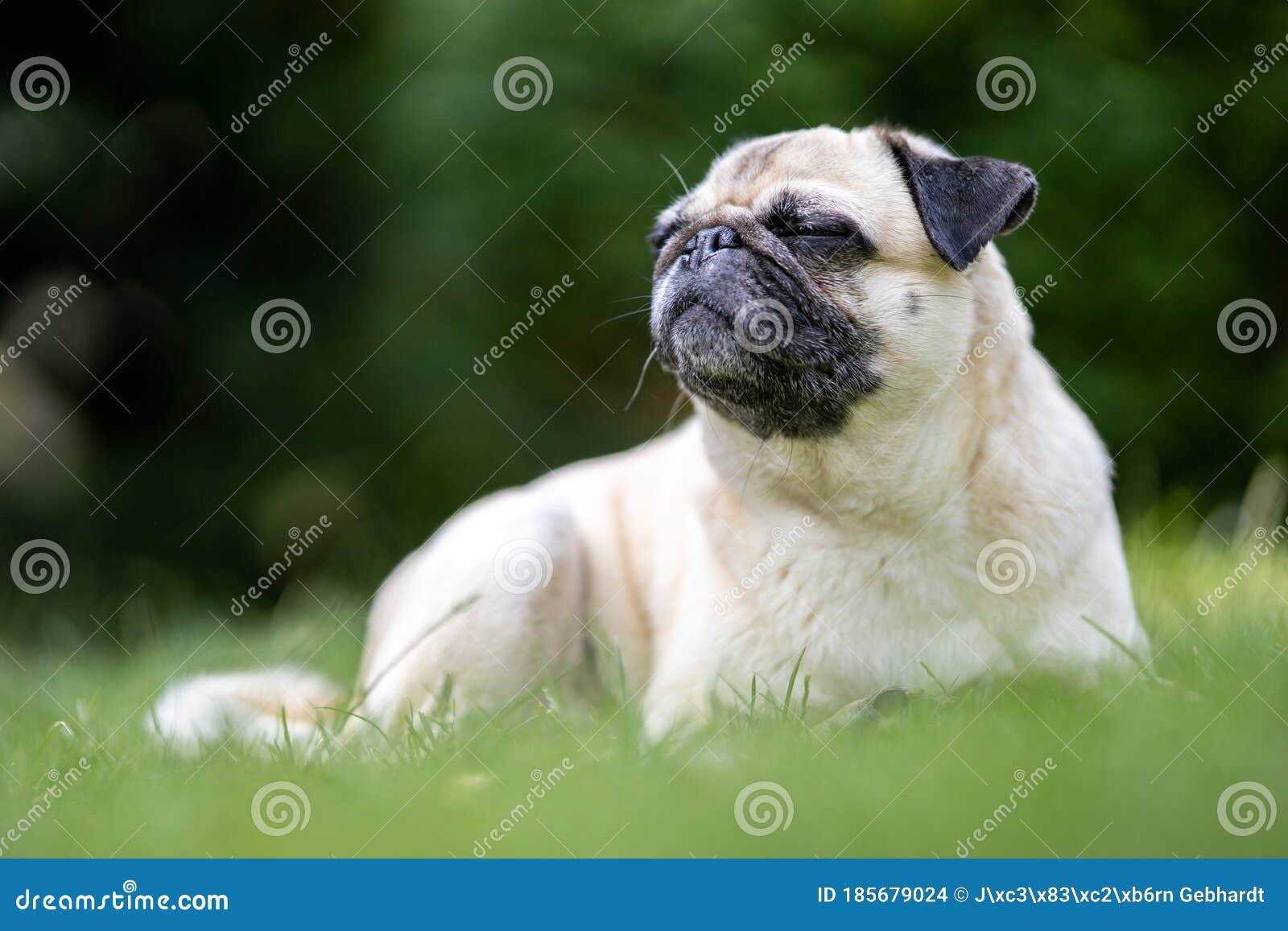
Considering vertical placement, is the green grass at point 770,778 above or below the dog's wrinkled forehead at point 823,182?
below

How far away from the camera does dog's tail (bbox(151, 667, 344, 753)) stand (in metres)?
3.91

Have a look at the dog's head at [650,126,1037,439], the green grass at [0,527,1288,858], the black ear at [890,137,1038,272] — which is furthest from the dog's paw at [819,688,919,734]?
the black ear at [890,137,1038,272]

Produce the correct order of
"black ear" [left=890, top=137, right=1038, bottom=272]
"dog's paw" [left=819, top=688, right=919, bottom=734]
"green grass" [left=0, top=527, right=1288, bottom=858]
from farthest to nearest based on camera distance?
"black ear" [left=890, top=137, right=1038, bottom=272] → "dog's paw" [left=819, top=688, right=919, bottom=734] → "green grass" [left=0, top=527, right=1288, bottom=858]

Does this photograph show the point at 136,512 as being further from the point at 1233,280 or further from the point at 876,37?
the point at 1233,280

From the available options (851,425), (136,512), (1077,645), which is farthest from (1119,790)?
(136,512)

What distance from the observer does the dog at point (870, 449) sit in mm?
3775

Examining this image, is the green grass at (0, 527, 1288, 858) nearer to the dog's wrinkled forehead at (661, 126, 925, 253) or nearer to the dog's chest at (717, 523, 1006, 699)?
the dog's chest at (717, 523, 1006, 699)

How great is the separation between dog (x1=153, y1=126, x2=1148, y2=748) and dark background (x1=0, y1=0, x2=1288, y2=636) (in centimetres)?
278

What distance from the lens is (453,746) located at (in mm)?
3492

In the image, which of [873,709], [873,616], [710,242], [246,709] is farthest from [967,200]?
[246,709]

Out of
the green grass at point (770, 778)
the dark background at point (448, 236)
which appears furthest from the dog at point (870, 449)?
the dark background at point (448, 236)

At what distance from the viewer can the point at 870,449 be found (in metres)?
3.86

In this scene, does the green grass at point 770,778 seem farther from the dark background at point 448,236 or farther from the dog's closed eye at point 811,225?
the dark background at point 448,236

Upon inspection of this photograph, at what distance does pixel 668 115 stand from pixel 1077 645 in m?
4.49
